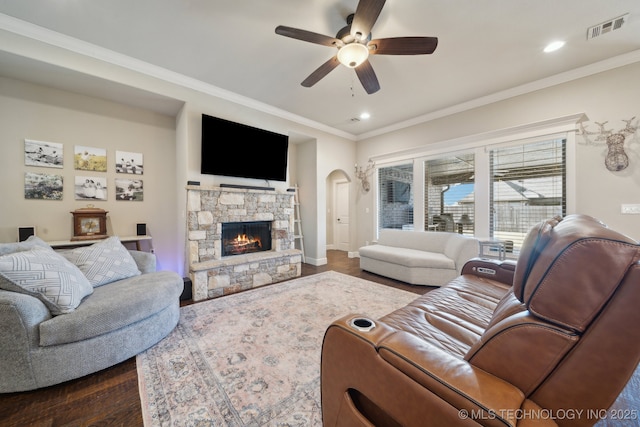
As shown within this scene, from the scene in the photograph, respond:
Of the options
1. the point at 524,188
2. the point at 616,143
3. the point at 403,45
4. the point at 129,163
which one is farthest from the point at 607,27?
the point at 129,163

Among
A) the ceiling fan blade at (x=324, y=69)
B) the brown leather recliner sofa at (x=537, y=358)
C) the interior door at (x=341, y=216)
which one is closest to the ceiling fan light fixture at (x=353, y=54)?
the ceiling fan blade at (x=324, y=69)

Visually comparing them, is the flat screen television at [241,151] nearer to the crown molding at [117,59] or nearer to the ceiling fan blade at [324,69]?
the crown molding at [117,59]

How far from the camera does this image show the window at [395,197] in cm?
505

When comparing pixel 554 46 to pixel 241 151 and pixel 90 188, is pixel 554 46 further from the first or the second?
pixel 90 188

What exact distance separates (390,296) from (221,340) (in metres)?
2.09

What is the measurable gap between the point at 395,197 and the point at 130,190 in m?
4.93

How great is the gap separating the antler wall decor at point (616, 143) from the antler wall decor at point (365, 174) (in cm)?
342

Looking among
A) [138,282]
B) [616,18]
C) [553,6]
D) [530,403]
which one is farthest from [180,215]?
[616,18]

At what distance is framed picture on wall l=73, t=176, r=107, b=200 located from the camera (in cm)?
317

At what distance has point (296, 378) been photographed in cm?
162

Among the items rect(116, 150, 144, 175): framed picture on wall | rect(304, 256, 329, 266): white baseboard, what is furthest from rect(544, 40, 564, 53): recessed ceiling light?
rect(116, 150, 144, 175): framed picture on wall

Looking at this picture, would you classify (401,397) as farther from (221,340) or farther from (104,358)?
(104,358)

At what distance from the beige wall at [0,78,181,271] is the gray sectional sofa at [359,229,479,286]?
342 centimetres

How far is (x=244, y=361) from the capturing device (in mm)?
1794
